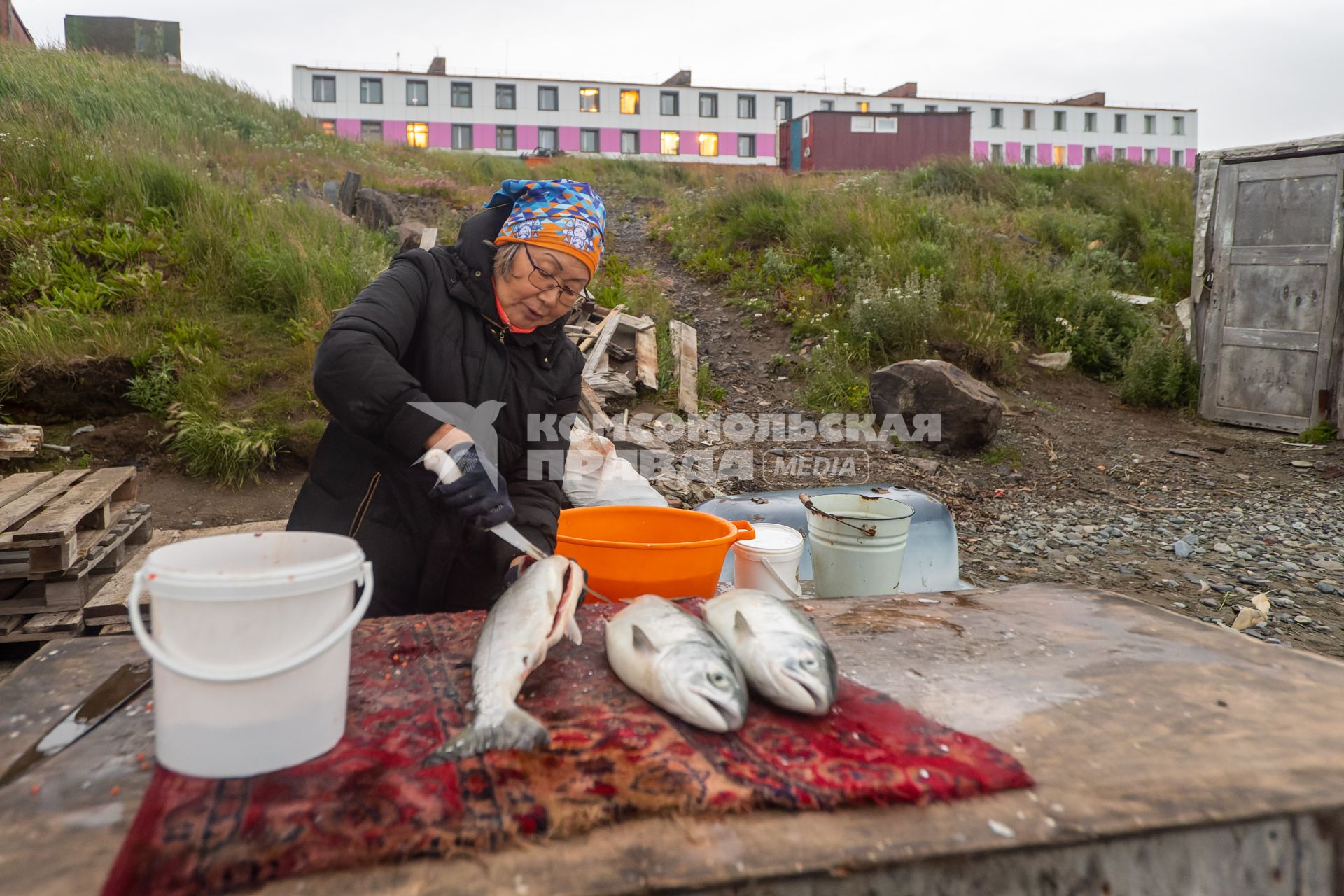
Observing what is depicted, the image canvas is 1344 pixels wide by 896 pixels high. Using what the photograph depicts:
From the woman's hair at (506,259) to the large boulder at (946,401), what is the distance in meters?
5.79

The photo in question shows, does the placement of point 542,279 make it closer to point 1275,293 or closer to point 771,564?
point 771,564

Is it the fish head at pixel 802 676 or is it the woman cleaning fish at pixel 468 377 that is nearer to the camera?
the fish head at pixel 802 676

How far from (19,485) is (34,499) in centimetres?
53

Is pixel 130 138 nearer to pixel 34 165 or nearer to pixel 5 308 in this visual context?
pixel 34 165

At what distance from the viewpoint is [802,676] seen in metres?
1.69

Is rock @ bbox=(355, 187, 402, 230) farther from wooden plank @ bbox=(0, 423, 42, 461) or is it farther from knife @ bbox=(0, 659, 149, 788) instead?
knife @ bbox=(0, 659, 149, 788)

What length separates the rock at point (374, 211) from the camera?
463 inches

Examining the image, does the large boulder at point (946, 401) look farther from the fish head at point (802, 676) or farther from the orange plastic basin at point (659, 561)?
the fish head at point (802, 676)

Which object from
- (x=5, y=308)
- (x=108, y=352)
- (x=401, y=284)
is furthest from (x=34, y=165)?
(x=401, y=284)

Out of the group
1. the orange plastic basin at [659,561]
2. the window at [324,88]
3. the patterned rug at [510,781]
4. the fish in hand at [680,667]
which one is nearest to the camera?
the patterned rug at [510,781]

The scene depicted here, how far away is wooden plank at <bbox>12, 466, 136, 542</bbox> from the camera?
3475mm

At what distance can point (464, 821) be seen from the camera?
1.32 meters

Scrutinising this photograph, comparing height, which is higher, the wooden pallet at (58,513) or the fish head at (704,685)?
the fish head at (704,685)

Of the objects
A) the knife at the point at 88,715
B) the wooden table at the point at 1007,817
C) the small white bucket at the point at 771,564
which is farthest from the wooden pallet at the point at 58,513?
the small white bucket at the point at 771,564
